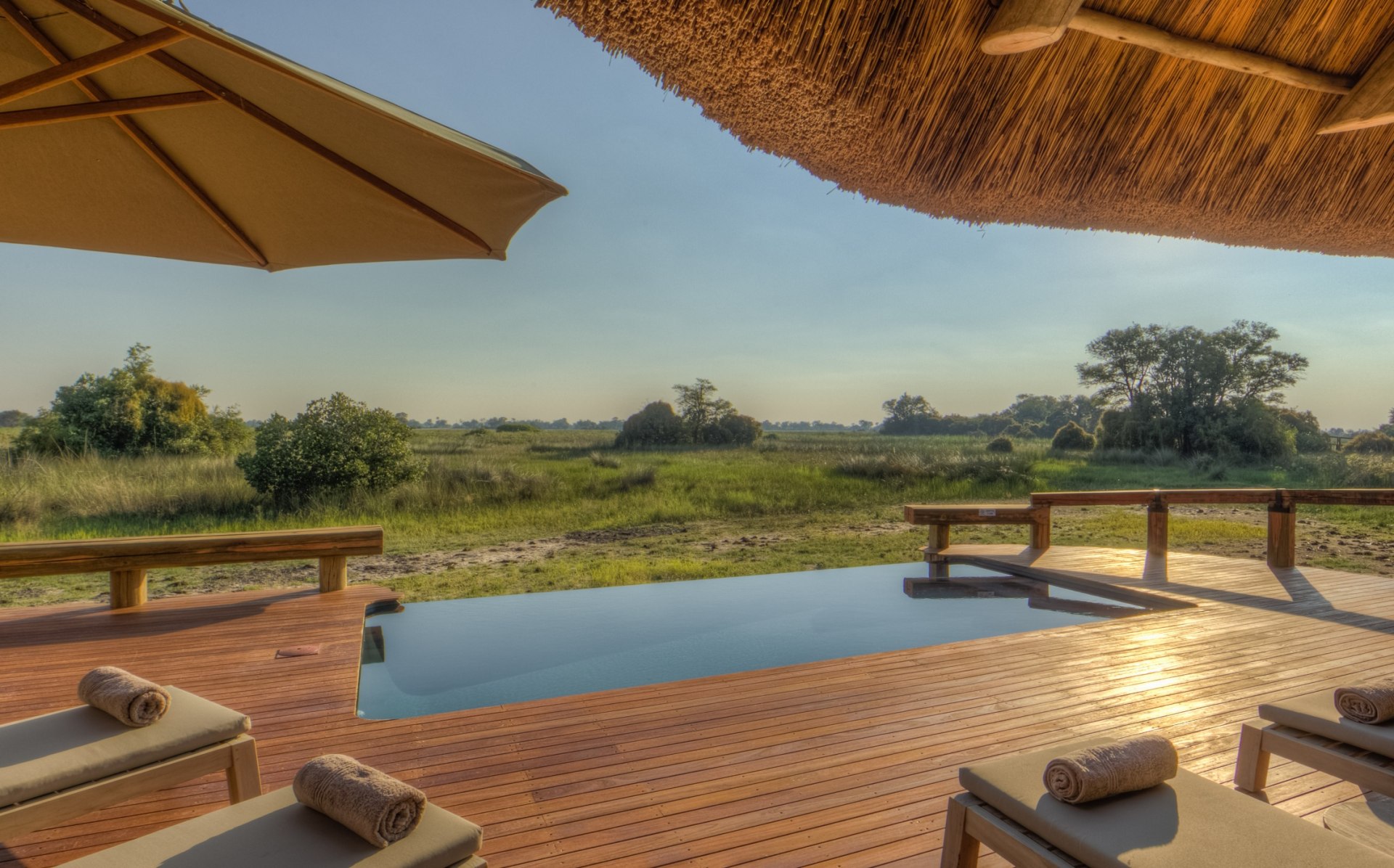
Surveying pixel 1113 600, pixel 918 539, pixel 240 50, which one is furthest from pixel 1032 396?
pixel 240 50

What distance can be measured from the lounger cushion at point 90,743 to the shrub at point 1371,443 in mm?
13879

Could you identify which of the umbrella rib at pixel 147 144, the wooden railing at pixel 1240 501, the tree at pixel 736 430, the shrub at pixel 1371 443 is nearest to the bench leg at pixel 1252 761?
the umbrella rib at pixel 147 144

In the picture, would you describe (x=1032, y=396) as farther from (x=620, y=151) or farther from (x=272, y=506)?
(x=272, y=506)

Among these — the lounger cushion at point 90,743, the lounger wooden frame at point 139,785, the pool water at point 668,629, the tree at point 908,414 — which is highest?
the tree at point 908,414

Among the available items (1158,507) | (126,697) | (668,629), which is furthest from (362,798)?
(1158,507)

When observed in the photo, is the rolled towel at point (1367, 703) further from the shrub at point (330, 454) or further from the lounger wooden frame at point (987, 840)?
the shrub at point (330, 454)

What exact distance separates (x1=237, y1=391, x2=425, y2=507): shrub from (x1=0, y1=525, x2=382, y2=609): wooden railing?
13.5ft

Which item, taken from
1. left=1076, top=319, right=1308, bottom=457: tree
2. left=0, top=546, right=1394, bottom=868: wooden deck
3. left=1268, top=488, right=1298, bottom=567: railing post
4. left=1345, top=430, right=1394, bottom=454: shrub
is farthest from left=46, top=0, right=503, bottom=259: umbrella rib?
left=1076, top=319, right=1308, bottom=457: tree

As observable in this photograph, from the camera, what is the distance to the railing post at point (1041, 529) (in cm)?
568

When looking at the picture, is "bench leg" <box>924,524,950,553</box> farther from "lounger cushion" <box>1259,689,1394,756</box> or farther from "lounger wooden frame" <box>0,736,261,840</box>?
"lounger wooden frame" <box>0,736,261,840</box>

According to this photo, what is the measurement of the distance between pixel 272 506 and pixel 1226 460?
A: 14869mm

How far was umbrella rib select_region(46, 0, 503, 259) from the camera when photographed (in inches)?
59.1

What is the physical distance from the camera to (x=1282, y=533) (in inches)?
205

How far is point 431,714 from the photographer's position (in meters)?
2.60
